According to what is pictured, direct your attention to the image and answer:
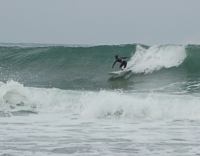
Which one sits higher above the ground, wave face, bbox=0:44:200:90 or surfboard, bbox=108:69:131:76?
wave face, bbox=0:44:200:90

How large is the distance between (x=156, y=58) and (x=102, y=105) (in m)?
9.43

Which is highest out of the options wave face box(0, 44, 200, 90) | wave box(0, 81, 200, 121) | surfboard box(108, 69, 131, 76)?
wave face box(0, 44, 200, 90)

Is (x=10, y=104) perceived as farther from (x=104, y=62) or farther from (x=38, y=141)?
(x=104, y=62)

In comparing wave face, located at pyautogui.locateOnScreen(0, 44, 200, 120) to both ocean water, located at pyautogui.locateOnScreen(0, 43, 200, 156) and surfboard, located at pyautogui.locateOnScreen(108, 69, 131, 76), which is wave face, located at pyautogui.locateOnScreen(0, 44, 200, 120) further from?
surfboard, located at pyautogui.locateOnScreen(108, 69, 131, 76)

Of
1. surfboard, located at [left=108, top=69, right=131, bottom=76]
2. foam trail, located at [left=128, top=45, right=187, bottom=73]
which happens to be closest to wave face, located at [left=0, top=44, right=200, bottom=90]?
foam trail, located at [left=128, top=45, right=187, bottom=73]

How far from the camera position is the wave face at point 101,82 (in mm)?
10477

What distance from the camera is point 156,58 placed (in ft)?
64.1

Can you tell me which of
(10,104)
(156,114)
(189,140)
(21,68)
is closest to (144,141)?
(189,140)

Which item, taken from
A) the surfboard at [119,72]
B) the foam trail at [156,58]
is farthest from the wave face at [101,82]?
the surfboard at [119,72]

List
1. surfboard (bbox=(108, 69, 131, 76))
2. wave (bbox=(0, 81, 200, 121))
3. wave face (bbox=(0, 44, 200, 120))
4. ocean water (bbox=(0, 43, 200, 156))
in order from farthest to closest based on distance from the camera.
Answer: surfboard (bbox=(108, 69, 131, 76)) < wave face (bbox=(0, 44, 200, 120)) < wave (bbox=(0, 81, 200, 121)) < ocean water (bbox=(0, 43, 200, 156))

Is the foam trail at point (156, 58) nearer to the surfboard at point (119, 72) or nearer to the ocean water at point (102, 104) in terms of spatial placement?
the ocean water at point (102, 104)

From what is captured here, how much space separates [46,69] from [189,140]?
520 inches

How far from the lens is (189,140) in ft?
24.3

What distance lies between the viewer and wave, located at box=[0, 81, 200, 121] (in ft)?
33.1
